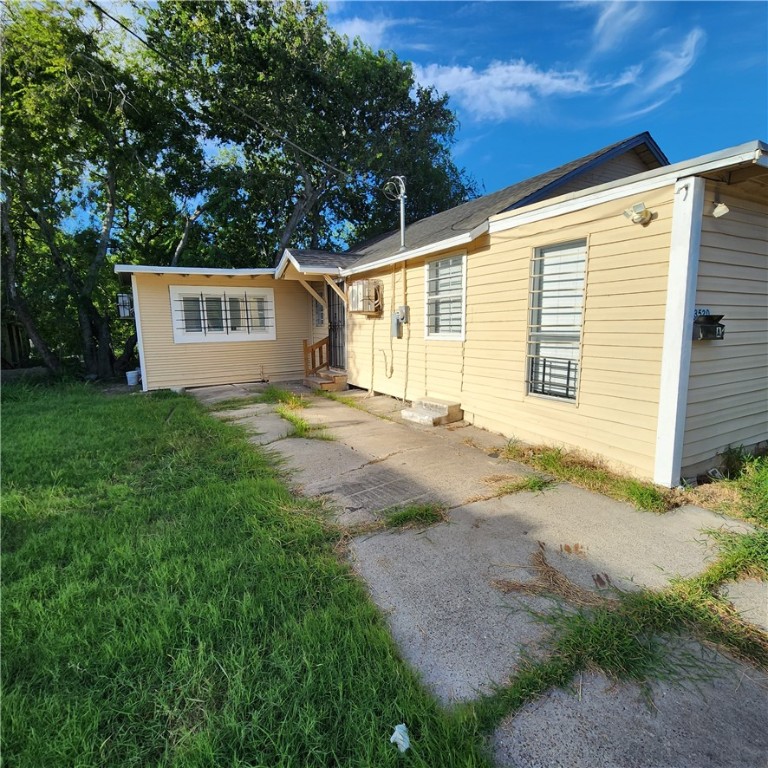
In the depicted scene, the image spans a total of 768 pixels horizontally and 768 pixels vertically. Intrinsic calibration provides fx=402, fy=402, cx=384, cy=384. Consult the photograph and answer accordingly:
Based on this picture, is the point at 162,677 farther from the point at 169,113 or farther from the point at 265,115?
the point at 265,115

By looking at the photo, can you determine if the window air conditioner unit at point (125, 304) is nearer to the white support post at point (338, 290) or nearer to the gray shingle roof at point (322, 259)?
the gray shingle roof at point (322, 259)

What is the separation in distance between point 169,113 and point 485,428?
1321cm

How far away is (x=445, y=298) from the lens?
605 centimetres

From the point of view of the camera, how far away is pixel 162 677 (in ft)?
5.52

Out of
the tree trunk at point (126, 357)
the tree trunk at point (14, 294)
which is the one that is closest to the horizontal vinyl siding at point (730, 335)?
the tree trunk at point (126, 357)

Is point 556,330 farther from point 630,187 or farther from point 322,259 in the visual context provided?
point 322,259

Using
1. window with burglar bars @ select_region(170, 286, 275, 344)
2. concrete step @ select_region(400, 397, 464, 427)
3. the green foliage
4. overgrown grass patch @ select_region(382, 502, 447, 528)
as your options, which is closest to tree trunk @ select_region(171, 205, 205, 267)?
window with burglar bars @ select_region(170, 286, 275, 344)

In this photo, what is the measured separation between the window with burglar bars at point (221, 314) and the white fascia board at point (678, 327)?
8857 mm

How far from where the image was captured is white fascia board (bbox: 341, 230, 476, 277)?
502 centimetres

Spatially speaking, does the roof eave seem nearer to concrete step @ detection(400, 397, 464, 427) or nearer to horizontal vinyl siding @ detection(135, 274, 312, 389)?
concrete step @ detection(400, 397, 464, 427)

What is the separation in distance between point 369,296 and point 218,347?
4.53 m

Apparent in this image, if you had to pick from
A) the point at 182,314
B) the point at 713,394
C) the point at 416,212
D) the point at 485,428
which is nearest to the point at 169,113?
the point at 182,314

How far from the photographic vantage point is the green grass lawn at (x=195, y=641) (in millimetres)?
1414

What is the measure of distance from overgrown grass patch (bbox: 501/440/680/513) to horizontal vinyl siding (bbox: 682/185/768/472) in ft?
1.78
